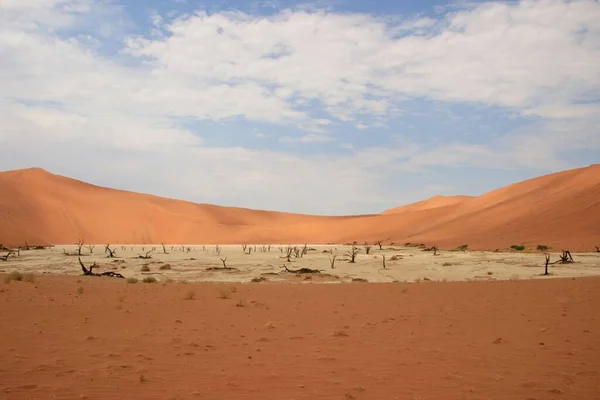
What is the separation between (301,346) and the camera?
31.5 feet

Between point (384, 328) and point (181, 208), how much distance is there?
104 meters

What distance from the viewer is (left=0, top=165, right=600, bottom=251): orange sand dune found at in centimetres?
5256

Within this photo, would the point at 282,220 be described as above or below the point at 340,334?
above

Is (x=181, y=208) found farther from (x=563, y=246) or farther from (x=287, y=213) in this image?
(x=563, y=246)

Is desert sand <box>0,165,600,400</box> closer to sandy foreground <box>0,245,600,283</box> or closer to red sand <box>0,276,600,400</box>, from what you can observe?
red sand <box>0,276,600,400</box>

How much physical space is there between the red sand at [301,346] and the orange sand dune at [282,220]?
31797 mm

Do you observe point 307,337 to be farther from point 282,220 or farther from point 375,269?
point 282,220

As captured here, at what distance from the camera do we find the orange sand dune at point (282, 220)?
5256 cm

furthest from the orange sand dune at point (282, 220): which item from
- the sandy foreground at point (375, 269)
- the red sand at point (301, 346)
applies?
the red sand at point (301, 346)

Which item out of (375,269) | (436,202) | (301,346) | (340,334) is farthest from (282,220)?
(301,346)

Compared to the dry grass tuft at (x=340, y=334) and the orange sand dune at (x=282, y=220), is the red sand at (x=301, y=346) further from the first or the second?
the orange sand dune at (x=282, y=220)

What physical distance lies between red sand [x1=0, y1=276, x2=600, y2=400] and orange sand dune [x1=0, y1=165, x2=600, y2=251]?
104 feet

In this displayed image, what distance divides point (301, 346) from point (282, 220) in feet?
379

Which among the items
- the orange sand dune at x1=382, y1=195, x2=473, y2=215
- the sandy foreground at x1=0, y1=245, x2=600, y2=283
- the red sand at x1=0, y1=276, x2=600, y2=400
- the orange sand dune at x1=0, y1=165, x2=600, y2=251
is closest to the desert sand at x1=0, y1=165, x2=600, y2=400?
the red sand at x1=0, y1=276, x2=600, y2=400
